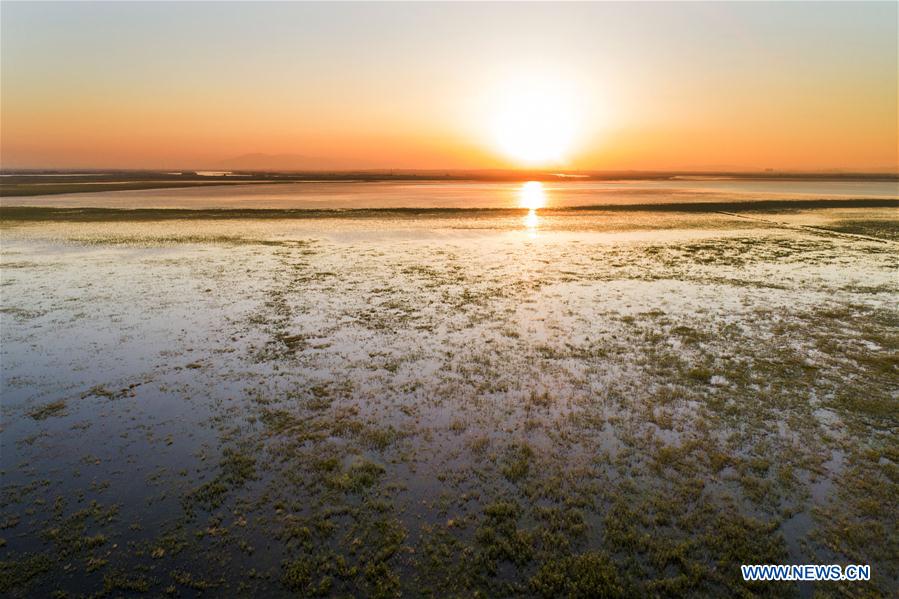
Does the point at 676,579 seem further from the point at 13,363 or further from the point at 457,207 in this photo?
the point at 457,207

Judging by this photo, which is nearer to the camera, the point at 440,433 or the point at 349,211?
the point at 440,433

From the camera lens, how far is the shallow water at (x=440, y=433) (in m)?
8.09

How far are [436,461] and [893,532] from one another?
8859 mm

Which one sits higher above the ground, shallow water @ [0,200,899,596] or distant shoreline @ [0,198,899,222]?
distant shoreline @ [0,198,899,222]

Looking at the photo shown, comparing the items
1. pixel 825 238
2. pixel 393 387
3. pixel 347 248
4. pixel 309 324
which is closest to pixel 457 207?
pixel 347 248

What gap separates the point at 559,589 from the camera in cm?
748

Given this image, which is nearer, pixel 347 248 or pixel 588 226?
pixel 347 248

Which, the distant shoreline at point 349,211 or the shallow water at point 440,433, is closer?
the shallow water at point 440,433

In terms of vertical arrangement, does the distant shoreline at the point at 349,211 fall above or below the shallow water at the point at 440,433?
above

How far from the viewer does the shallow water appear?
809 centimetres

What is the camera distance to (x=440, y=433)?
12.0 meters

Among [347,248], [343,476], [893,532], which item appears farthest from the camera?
[347,248]

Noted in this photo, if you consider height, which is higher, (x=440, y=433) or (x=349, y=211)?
(x=349, y=211)

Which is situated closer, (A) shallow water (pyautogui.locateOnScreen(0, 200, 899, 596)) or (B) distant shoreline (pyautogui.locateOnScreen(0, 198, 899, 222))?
(A) shallow water (pyautogui.locateOnScreen(0, 200, 899, 596))
